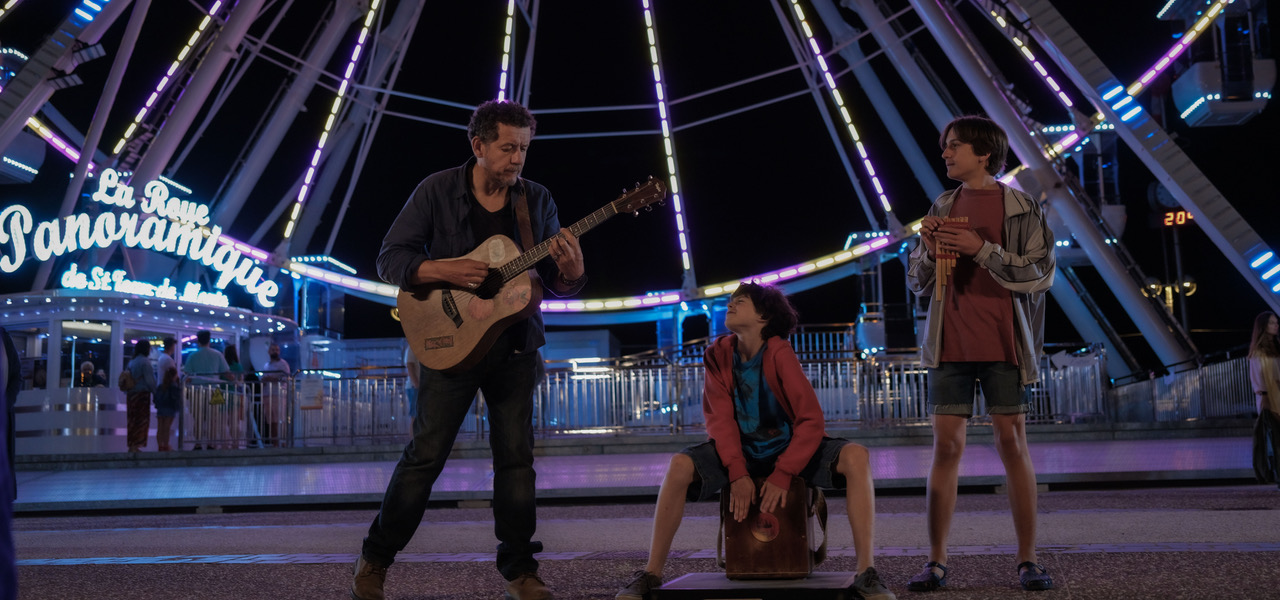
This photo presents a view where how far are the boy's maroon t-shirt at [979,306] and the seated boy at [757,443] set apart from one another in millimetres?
536

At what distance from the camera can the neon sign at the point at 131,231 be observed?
57.0 feet

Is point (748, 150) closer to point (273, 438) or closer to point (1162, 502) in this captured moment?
point (273, 438)

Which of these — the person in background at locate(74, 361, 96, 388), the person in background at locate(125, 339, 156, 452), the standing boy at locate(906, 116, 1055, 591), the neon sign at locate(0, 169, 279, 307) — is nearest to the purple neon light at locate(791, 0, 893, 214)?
the neon sign at locate(0, 169, 279, 307)

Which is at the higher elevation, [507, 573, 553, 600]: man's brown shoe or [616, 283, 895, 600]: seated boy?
[616, 283, 895, 600]: seated boy

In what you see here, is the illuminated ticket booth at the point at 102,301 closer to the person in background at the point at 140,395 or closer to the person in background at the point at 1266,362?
the person in background at the point at 140,395

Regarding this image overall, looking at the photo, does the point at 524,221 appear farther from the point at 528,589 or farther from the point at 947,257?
the point at 947,257

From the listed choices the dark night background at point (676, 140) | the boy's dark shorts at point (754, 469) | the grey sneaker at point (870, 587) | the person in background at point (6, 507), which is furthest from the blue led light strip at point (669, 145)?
the person in background at point (6, 507)

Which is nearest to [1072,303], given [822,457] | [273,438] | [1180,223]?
[1180,223]

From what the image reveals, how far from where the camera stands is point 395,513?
3707mm

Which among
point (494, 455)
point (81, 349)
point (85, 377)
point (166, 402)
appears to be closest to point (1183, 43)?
point (166, 402)

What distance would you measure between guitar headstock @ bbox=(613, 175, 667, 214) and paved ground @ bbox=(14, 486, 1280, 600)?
52.5 inches

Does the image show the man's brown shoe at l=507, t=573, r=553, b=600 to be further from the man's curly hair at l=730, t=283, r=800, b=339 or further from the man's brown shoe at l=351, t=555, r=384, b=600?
the man's curly hair at l=730, t=283, r=800, b=339

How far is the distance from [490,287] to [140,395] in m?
12.9

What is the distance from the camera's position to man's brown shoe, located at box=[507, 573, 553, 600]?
3.63m
